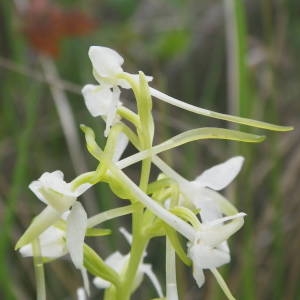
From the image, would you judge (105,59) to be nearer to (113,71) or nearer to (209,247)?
(113,71)

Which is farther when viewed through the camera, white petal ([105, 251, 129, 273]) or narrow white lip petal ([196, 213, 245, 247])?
white petal ([105, 251, 129, 273])

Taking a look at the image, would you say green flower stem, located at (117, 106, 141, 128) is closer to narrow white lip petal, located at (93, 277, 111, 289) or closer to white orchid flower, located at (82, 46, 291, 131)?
white orchid flower, located at (82, 46, 291, 131)

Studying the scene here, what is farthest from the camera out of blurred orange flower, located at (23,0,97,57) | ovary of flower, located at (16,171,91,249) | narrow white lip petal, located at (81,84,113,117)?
blurred orange flower, located at (23,0,97,57)

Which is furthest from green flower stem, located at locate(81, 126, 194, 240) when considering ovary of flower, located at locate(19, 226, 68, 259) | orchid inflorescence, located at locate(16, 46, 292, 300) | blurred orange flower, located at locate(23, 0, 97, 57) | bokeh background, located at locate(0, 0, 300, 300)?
blurred orange flower, located at locate(23, 0, 97, 57)

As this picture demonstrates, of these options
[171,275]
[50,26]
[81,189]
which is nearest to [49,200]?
[81,189]

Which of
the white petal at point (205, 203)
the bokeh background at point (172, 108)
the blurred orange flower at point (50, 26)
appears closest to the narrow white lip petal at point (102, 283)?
the white petal at point (205, 203)

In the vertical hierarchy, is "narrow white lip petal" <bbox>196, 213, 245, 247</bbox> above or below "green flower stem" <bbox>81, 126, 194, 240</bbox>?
below

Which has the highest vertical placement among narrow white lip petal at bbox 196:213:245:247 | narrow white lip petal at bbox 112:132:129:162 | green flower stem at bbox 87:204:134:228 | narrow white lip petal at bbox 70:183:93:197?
narrow white lip petal at bbox 112:132:129:162

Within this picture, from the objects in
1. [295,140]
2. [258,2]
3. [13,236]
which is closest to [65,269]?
[13,236]

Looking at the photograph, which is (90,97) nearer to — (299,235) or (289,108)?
(299,235)
